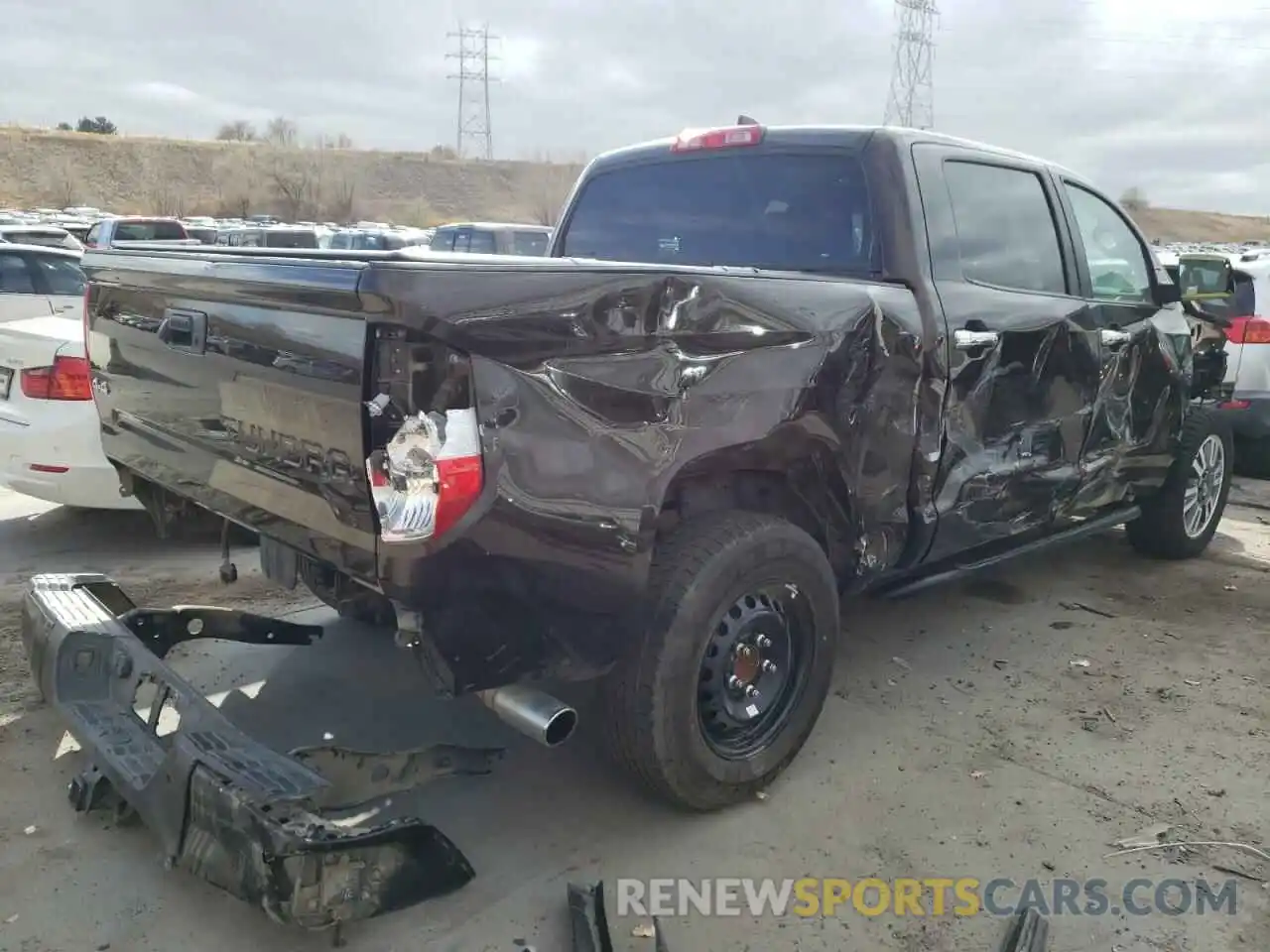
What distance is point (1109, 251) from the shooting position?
4.75 meters

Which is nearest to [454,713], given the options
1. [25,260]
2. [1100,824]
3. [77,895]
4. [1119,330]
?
[77,895]

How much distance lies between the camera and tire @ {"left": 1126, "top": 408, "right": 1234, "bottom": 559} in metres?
5.44

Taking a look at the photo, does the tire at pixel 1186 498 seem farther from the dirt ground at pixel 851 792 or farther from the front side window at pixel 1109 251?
the front side window at pixel 1109 251

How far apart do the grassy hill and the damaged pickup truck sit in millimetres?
51829

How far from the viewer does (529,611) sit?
2.52 metres

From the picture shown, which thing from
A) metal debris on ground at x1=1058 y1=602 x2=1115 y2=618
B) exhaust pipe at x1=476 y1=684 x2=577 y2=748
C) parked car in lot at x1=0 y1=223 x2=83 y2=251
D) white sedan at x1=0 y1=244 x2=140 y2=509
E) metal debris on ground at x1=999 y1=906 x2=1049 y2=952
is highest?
parked car in lot at x1=0 y1=223 x2=83 y2=251

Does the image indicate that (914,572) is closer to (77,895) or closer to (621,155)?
(621,155)

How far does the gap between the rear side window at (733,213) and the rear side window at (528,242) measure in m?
12.5

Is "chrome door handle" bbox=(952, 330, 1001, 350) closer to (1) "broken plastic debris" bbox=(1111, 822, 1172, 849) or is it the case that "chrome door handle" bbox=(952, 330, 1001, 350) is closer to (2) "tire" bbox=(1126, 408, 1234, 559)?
(1) "broken plastic debris" bbox=(1111, 822, 1172, 849)

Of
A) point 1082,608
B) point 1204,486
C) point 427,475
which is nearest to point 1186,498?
point 1204,486

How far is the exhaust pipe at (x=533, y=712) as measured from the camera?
2.53 meters

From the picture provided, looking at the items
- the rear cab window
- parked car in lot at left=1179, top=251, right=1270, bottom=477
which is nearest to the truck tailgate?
parked car in lot at left=1179, top=251, right=1270, bottom=477

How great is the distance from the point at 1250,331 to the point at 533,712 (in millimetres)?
6894

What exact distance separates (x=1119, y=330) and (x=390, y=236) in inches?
719
